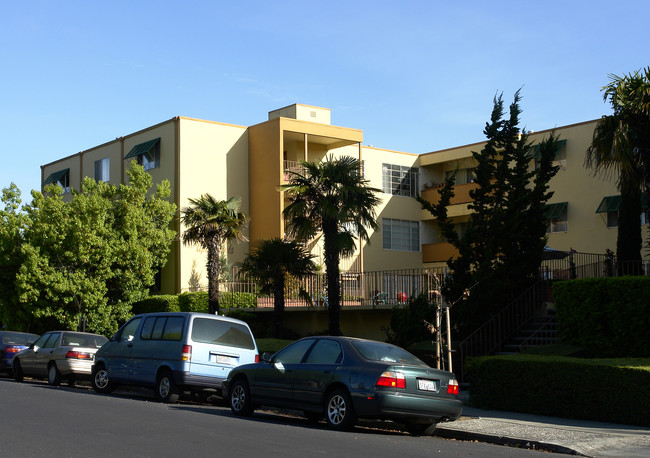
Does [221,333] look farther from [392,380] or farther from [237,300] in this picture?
[237,300]

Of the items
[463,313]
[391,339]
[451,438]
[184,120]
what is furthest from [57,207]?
[451,438]

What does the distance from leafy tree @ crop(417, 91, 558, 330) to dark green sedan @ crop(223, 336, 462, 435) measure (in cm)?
708

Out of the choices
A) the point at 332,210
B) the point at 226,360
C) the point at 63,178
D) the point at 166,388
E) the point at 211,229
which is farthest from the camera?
the point at 63,178

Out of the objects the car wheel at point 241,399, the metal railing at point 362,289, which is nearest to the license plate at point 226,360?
the car wheel at point 241,399

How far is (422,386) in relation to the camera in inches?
468

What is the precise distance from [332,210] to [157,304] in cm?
1414

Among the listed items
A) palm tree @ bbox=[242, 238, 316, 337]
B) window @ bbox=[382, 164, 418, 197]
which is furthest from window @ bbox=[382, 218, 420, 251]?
palm tree @ bbox=[242, 238, 316, 337]

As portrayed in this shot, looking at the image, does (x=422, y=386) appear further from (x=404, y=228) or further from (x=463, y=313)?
(x=404, y=228)

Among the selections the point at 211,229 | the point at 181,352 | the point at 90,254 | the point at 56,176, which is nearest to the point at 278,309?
the point at 211,229

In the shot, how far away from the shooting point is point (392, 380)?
38.1 ft

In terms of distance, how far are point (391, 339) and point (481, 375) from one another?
702 cm

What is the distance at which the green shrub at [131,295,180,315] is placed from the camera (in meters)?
34.2

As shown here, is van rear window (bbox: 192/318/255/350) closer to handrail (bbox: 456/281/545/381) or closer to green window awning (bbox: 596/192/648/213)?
handrail (bbox: 456/281/545/381)

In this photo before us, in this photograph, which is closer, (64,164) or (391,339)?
(391,339)
